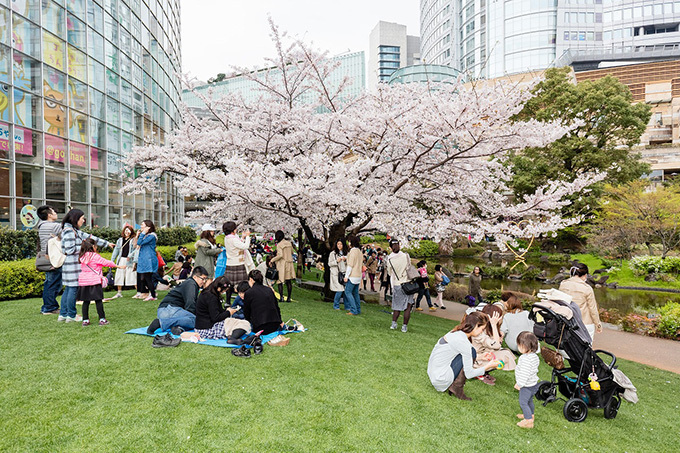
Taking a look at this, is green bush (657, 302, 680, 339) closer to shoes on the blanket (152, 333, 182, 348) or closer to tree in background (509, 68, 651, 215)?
shoes on the blanket (152, 333, 182, 348)

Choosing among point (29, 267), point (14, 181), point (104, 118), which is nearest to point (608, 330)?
point (29, 267)

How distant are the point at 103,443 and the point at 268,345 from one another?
2537 mm

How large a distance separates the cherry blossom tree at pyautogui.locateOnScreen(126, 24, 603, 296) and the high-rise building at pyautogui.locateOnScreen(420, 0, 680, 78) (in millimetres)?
57682

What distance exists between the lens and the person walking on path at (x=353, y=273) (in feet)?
25.7

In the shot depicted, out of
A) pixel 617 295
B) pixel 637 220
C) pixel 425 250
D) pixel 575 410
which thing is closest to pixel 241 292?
pixel 575 410

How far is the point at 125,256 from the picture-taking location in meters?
8.19

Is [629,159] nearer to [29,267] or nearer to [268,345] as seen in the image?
[268,345]

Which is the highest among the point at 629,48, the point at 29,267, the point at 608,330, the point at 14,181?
the point at 629,48

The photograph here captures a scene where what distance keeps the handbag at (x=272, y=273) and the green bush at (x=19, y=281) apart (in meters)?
5.07

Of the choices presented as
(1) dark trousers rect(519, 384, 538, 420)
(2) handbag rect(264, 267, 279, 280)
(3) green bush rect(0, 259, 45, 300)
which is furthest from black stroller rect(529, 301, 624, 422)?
(3) green bush rect(0, 259, 45, 300)

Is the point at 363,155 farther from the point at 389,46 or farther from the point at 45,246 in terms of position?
the point at 389,46

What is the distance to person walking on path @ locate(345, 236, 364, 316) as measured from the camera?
7840mm

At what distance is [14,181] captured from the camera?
39.7ft

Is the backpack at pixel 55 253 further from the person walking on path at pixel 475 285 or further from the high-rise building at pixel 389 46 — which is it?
the high-rise building at pixel 389 46
